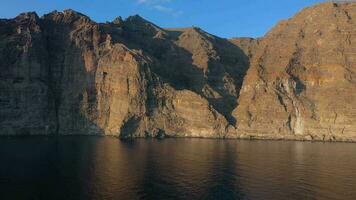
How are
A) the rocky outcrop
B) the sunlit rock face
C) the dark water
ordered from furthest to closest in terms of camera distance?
1. the sunlit rock face
2. the rocky outcrop
3. the dark water

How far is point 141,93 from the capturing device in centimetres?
18238

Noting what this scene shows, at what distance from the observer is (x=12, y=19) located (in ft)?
614

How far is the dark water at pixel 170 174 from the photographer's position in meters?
63.9

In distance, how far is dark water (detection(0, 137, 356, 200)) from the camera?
6394 centimetres

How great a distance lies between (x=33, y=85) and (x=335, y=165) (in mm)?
124708

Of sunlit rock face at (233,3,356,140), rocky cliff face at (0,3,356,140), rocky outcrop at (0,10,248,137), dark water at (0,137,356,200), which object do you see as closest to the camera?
dark water at (0,137,356,200)

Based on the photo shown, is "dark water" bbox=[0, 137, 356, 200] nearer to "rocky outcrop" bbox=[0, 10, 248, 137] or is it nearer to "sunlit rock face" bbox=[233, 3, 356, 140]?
"rocky outcrop" bbox=[0, 10, 248, 137]

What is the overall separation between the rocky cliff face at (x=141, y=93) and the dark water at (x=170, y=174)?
200ft

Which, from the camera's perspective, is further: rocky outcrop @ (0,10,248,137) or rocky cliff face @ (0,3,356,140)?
rocky cliff face @ (0,3,356,140)

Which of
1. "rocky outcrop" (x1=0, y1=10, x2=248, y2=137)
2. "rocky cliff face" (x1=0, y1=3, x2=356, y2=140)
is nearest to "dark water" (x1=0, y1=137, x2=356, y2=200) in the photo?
"rocky outcrop" (x1=0, y1=10, x2=248, y2=137)

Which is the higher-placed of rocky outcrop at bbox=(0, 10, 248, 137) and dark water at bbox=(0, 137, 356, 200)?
rocky outcrop at bbox=(0, 10, 248, 137)

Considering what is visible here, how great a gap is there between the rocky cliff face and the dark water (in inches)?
2399

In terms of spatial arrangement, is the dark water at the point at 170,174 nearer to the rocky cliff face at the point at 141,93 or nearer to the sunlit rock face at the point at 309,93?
the rocky cliff face at the point at 141,93

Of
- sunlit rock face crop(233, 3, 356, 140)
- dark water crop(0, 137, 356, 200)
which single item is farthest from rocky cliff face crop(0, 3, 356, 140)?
dark water crop(0, 137, 356, 200)
